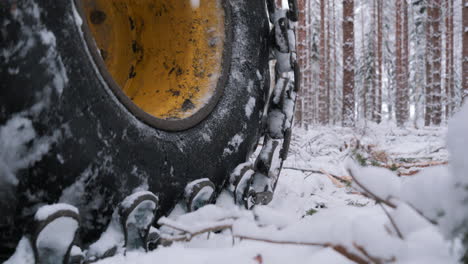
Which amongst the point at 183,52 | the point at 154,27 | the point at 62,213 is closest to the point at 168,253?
the point at 62,213

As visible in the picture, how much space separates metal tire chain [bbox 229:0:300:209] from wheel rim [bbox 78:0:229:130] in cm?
21

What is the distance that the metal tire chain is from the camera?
135cm

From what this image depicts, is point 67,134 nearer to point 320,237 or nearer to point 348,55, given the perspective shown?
point 320,237

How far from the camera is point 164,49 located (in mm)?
1390

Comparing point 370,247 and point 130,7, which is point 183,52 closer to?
point 130,7

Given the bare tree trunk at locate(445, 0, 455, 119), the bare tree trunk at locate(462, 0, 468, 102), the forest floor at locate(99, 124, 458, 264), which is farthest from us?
the bare tree trunk at locate(445, 0, 455, 119)

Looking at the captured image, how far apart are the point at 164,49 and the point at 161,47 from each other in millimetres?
13

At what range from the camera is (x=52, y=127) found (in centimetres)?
78

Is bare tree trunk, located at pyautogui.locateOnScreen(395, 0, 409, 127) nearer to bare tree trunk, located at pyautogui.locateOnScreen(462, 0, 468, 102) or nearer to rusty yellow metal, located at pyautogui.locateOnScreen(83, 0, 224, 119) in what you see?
bare tree trunk, located at pyautogui.locateOnScreen(462, 0, 468, 102)

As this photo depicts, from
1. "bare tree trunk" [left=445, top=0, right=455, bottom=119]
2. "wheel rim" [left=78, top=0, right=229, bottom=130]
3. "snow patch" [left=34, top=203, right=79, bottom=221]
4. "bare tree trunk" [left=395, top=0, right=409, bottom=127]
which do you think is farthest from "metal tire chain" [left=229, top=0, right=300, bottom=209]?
"bare tree trunk" [left=445, top=0, right=455, bottom=119]

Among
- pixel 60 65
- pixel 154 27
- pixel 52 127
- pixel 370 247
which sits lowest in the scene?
pixel 370 247

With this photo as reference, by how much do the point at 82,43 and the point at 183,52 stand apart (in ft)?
1.77

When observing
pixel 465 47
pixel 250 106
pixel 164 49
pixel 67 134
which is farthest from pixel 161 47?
pixel 465 47

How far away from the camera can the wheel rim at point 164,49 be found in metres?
1.29
